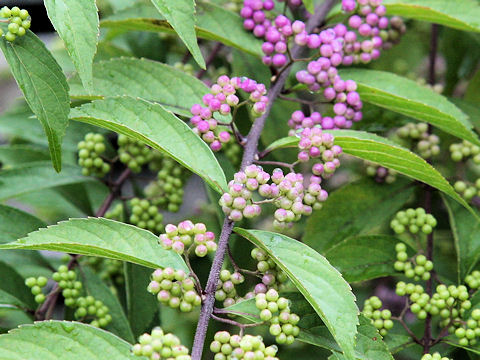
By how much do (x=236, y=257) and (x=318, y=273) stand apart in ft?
1.70

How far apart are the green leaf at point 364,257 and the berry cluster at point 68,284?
26.4 inches

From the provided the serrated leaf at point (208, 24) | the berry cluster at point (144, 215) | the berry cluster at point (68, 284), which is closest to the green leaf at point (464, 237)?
the serrated leaf at point (208, 24)

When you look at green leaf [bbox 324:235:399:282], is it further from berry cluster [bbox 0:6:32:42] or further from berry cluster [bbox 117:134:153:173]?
berry cluster [bbox 0:6:32:42]

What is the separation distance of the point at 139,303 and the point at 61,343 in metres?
0.65

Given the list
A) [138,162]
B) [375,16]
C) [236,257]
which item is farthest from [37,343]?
[375,16]

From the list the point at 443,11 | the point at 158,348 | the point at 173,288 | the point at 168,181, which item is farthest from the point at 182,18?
the point at 443,11

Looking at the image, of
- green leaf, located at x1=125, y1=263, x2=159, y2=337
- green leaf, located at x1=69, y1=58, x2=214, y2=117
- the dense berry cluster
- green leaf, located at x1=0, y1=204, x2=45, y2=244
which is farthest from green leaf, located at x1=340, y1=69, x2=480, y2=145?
green leaf, located at x1=0, y1=204, x2=45, y2=244

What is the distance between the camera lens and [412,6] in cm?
175

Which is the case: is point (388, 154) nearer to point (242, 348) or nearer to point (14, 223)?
point (242, 348)

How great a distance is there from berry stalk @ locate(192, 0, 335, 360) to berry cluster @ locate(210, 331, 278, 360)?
0.12 ft

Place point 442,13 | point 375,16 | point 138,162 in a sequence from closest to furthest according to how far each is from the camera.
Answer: point 442,13, point 375,16, point 138,162

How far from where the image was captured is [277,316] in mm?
1296

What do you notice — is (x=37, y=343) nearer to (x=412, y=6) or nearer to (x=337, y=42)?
(x=337, y=42)

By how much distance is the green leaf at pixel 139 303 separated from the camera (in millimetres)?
1863
